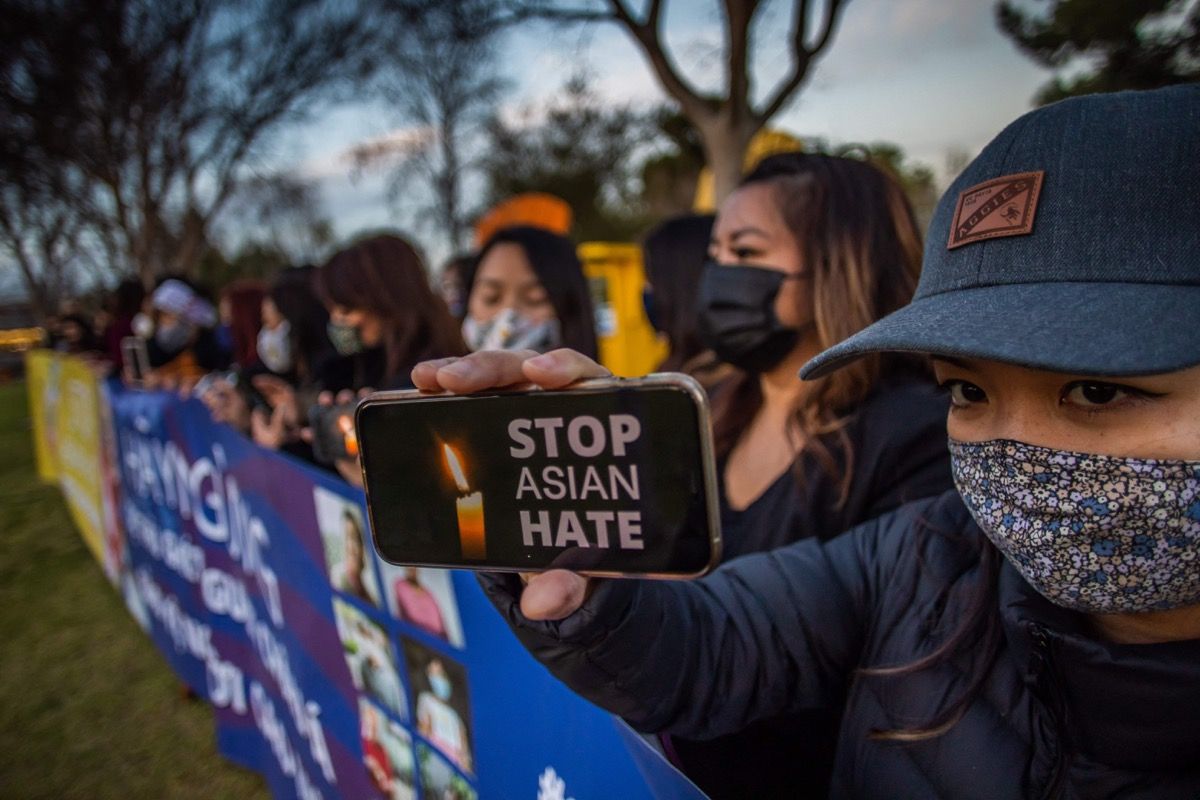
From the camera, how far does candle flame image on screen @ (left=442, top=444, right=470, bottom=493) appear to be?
0.77 m

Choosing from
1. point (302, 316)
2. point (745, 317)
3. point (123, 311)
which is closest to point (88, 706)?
point (302, 316)

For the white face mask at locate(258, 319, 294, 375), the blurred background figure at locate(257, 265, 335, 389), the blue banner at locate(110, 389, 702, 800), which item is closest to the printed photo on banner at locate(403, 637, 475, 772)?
the blue banner at locate(110, 389, 702, 800)

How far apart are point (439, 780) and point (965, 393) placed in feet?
4.47

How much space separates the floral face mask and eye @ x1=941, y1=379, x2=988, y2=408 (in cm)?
6

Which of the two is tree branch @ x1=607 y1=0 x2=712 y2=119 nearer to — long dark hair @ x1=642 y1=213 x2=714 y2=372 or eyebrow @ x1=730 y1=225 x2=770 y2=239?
long dark hair @ x1=642 y1=213 x2=714 y2=372

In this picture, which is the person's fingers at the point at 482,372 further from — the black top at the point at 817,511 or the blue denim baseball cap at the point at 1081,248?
the black top at the point at 817,511

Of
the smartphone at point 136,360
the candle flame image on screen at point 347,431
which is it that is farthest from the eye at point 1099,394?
the smartphone at point 136,360

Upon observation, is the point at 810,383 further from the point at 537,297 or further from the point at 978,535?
the point at 537,297

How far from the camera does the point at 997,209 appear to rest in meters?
Result: 0.87

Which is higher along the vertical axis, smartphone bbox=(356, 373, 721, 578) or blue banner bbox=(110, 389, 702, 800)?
smartphone bbox=(356, 373, 721, 578)

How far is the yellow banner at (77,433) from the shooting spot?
521 centimetres

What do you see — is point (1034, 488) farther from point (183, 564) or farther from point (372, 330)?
point (183, 564)

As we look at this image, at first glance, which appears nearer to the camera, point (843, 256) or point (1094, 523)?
point (1094, 523)

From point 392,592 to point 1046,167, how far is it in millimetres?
1488
